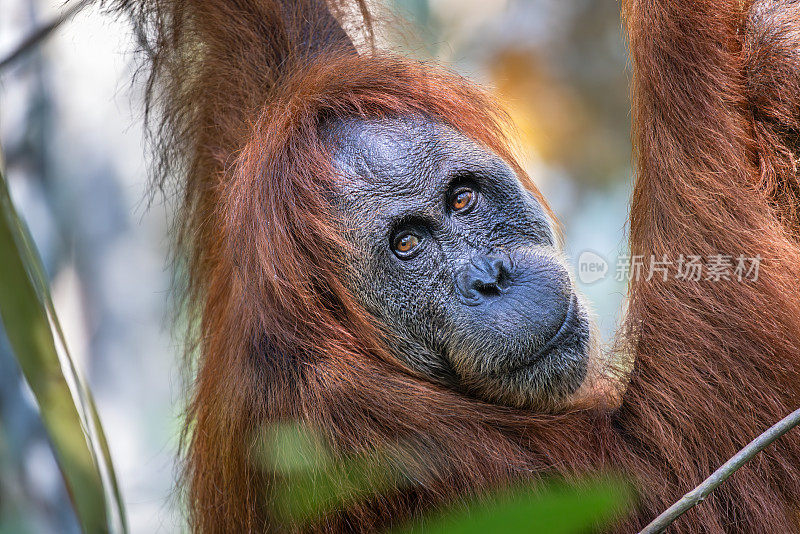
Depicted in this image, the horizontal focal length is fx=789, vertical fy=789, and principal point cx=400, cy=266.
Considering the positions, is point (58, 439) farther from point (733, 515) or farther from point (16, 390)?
point (733, 515)

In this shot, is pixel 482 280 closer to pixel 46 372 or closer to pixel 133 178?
pixel 46 372

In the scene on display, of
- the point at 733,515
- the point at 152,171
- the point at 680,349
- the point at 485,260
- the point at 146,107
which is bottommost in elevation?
the point at 733,515

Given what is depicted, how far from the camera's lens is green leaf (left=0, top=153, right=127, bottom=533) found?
123 cm

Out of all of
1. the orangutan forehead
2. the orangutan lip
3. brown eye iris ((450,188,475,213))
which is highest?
the orangutan forehead

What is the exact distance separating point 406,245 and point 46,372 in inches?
42.3

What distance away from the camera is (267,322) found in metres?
2.00

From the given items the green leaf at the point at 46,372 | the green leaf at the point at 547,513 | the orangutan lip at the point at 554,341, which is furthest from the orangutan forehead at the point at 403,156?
the green leaf at the point at 547,513

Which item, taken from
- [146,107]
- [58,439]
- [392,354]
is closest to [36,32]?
[146,107]

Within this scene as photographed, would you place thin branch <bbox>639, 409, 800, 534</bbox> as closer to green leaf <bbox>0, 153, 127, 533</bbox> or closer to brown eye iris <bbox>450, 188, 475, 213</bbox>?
green leaf <bbox>0, 153, 127, 533</bbox>

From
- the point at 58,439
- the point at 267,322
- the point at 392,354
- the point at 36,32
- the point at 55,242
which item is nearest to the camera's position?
the point at 58,439

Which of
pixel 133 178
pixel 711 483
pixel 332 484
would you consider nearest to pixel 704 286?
pixel 711 483

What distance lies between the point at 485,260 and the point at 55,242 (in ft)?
8.09

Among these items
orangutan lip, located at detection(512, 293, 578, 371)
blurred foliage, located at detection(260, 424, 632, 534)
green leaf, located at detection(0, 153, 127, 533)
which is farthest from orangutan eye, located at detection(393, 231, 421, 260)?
green leaf, located at detection(0, 153, 127, 533)

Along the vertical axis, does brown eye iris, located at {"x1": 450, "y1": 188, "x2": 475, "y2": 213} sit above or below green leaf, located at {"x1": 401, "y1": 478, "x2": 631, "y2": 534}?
above
